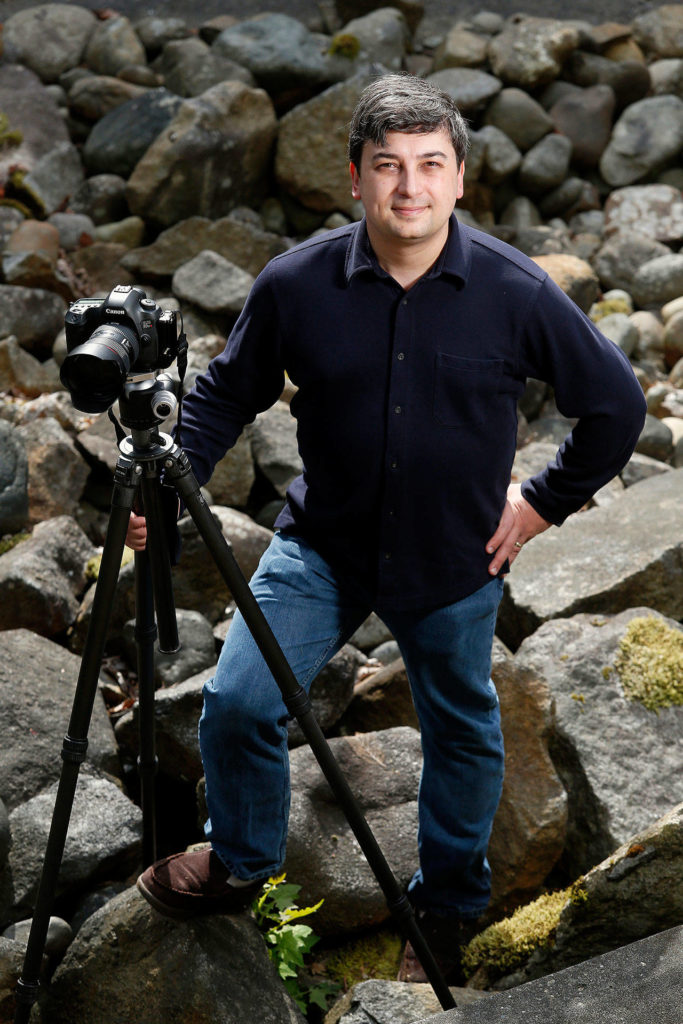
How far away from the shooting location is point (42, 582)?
4.99m

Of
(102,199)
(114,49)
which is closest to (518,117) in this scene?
(114,49)

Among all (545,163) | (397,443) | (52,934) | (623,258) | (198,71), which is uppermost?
(198,71)

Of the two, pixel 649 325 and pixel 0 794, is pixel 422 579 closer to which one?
pixel 0 794

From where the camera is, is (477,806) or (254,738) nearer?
(254,738)

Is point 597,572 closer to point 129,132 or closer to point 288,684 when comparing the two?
point 288,684

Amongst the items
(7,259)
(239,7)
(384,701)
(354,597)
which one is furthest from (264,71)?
(354,597)

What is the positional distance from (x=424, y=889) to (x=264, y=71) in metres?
8.71

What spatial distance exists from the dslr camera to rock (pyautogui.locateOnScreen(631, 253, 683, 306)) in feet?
27.1

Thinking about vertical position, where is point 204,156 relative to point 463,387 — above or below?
below

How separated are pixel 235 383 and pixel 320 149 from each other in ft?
23.5

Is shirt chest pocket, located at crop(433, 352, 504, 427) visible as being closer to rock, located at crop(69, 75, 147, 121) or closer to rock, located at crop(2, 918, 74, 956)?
rock, located at crop(2, 918, 74, 956)

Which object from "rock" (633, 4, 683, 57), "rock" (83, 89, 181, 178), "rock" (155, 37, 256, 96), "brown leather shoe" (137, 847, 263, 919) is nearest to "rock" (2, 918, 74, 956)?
"brown leather shoe" (137, 847, 263, 919)

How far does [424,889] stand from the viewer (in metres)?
3.47

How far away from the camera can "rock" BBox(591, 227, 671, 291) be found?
10.2 m
